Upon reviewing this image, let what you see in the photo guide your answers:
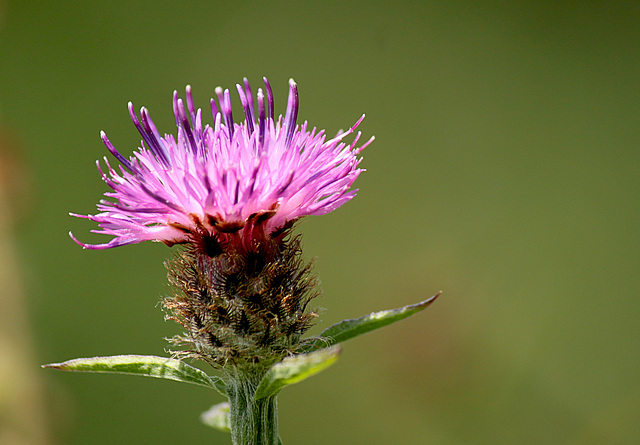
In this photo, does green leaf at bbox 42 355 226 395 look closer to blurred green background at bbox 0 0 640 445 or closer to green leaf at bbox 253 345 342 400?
green leaf at bbox 253 345 342 400

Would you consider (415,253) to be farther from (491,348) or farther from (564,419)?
(564,419)

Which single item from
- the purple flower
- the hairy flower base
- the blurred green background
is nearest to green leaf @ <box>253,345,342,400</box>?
the hairy flower base

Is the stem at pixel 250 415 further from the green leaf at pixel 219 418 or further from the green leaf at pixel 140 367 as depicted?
the green leaf at pixel 219 418

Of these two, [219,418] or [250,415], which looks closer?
[250,415]

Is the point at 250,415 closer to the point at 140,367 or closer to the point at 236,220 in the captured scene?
the point at 140,367

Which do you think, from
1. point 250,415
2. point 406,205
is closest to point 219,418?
point 250,415

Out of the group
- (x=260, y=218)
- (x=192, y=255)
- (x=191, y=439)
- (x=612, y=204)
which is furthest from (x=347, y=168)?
Result: (x=612, y=204)
